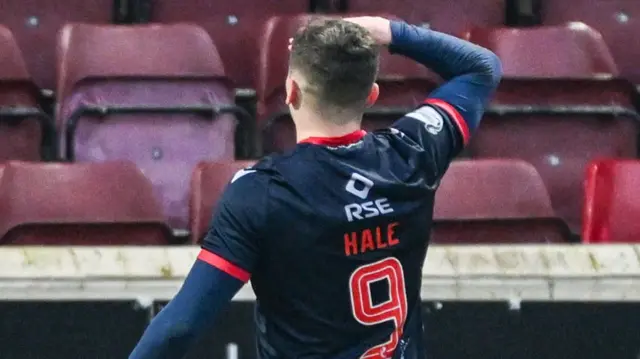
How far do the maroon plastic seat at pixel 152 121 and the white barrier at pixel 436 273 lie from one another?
417 mm

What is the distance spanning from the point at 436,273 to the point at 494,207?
0.28 metres

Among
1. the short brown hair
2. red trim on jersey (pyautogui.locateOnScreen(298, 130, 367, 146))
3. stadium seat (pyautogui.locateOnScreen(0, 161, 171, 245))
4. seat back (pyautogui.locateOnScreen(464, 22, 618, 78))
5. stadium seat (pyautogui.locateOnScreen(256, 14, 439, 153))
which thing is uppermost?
the short brown hair

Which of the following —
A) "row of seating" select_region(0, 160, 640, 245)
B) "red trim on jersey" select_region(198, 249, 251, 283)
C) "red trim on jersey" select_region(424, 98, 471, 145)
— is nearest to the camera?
"red trim on jersey" select_region(198, 249, 251, 283)

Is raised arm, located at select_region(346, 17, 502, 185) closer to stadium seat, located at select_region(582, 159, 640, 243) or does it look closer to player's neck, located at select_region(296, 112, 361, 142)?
player's neck, located at select_region(296, 112, 361, 142)

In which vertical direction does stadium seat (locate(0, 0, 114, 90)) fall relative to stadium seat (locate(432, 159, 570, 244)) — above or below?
above

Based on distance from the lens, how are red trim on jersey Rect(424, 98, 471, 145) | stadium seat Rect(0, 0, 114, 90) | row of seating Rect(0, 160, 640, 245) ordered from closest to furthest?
red trim on jersey Rect(424, 98, 471, 145) → row of seating Rect(0, 160, 640, 245) → stadium seat Rect(0, 0, 114, 90)

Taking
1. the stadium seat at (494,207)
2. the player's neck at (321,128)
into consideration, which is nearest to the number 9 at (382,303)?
the player's neck at (321,128)

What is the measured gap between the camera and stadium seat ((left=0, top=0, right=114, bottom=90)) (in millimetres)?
1897

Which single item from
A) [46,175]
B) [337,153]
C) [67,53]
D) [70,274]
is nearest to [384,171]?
[337,153]

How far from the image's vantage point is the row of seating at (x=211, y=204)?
1320mm

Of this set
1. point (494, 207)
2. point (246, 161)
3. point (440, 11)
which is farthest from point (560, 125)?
point (246, 161)

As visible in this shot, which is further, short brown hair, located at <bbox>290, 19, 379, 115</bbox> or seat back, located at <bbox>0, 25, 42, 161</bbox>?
seat back, located at <bbox>0, 25, 42, 161</bbox>

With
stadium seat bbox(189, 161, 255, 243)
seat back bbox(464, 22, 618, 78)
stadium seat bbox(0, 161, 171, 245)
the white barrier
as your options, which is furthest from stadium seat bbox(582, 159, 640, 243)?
stadium seat bbox(0, 161, 171, 245)

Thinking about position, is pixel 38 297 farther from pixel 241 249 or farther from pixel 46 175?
pixel 241 249
